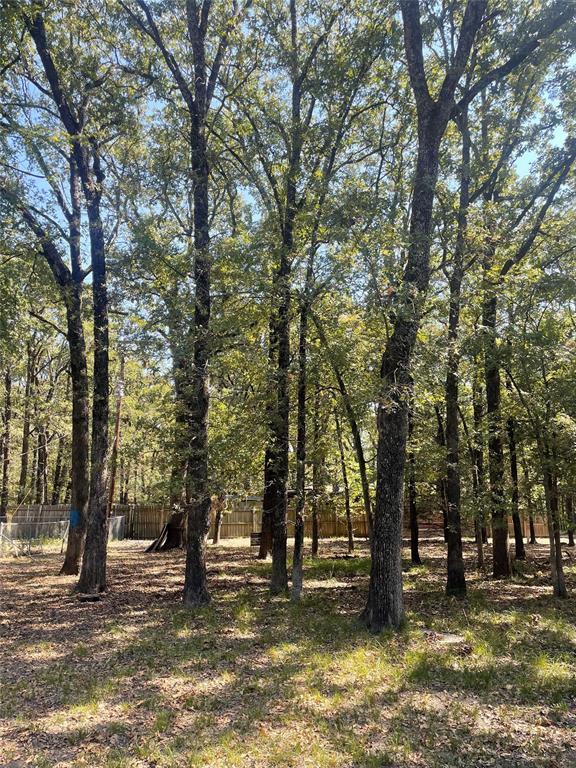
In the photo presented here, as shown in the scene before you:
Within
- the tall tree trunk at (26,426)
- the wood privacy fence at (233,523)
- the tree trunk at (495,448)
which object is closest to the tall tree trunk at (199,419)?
the tree trunk at (495,448)

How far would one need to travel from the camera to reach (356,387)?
1030 centimetres

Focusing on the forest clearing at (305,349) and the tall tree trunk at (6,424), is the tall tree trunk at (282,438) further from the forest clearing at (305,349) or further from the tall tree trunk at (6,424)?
the tall tree trunk at (6,424)

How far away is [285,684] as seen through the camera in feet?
16.6

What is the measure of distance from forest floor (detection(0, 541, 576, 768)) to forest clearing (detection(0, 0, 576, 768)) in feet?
0.14

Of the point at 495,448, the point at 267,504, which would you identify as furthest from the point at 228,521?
the point at 495,448

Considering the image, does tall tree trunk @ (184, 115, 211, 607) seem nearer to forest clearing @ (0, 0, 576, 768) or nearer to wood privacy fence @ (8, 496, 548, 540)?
forest clearing @ (0, 0, 576, 768)

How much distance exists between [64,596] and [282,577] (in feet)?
13.5

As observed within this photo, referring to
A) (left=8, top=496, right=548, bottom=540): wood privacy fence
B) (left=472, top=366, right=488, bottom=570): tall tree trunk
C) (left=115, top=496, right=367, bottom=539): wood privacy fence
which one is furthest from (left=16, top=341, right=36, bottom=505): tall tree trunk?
(left=472, top=366, right=488, bottom=570): tall tree trunk

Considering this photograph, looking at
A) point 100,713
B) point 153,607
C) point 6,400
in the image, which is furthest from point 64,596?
point 6,400

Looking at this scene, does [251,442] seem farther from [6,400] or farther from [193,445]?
[6,400]

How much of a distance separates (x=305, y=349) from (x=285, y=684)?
5850 mm

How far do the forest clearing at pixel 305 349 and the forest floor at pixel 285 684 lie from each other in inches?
1.7

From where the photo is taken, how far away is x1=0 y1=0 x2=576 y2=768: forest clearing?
16.6 ft

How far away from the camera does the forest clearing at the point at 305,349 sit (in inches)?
199
